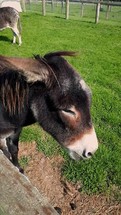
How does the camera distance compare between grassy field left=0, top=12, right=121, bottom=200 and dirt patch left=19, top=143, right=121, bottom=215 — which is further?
grassy field left=0, top=12, right=121, bottom=200

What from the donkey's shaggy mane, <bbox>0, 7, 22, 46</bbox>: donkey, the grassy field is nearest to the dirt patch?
the grassy field

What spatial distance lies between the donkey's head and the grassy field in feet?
1.27

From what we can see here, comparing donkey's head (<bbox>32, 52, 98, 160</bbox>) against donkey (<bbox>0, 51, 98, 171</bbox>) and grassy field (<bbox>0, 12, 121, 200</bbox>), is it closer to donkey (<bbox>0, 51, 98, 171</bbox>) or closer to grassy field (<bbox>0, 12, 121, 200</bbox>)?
donkey (<bbox>0, 51, 98, 171</bbox>)

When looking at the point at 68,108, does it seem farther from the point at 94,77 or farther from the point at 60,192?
the point at 94,77

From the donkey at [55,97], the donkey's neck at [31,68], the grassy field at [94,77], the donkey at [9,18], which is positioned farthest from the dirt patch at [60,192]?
the donkey at [9,18]

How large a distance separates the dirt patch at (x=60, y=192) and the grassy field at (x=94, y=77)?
112 millimetres

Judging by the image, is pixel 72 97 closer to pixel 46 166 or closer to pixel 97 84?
pixel 46 166

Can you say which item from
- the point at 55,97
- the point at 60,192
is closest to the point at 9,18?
the point at 60,192

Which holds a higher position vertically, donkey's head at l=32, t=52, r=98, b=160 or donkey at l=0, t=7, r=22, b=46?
donkey's head at l=32, t=52, r=98, b=160

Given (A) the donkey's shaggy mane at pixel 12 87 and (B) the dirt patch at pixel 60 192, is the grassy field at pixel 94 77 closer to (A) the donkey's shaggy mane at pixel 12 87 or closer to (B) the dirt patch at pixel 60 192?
(B) the dirt patch at pixel 60 192

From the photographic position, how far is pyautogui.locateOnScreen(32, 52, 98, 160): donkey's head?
217cm

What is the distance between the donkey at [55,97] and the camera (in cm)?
207

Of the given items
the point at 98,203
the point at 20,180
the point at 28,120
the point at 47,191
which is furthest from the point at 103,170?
the point at 20,180

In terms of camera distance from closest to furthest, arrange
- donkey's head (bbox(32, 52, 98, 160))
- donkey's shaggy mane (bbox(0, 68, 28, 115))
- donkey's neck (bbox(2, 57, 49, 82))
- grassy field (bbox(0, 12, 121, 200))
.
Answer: donkey's neck (bbox(2, 57, 49, 82)), donkey's shaggy mane (bbox(0, 68, 28, 115)), donkey's head (bbox(32, 52, 98, 160)), grassy field (bbox(0, 12, 121, 200))
